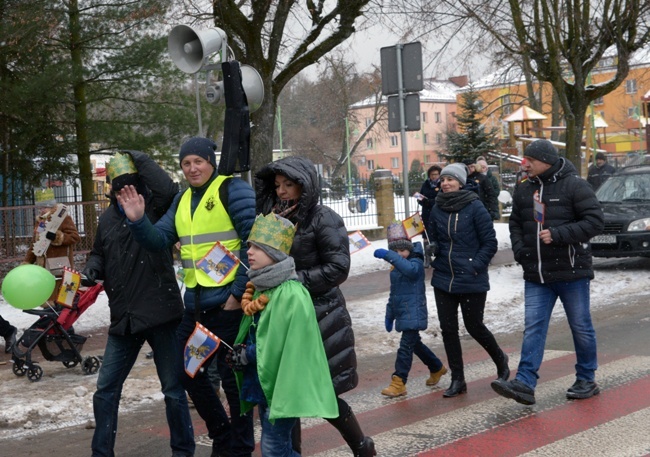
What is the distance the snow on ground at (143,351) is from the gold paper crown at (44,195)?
4.50 meters

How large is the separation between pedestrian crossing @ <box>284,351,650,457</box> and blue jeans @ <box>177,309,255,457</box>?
0.63 meters

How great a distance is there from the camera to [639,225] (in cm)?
1535

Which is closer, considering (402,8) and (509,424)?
(509,424)

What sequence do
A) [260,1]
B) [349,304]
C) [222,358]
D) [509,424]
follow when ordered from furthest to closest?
[260,1] < [349,304] < [509,424] < [222,358]

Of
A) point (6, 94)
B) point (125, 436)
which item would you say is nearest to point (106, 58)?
point (6, 94)

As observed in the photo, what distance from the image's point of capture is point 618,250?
15.4 metres

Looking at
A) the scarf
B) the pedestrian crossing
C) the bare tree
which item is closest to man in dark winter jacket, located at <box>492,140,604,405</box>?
the pedestrian crossing

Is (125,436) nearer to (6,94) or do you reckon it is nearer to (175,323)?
(175,323)

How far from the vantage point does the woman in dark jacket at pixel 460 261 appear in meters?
7.32

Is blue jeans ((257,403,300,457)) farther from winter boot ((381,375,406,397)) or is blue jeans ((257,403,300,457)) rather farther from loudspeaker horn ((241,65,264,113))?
loudspeaker horn ((241,65,264,113))

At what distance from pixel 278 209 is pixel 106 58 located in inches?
512

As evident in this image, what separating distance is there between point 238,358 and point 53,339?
4.85m

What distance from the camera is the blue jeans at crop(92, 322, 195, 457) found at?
5.76m

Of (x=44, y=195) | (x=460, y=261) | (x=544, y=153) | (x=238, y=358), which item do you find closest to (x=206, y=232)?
(x=238, y=358)
